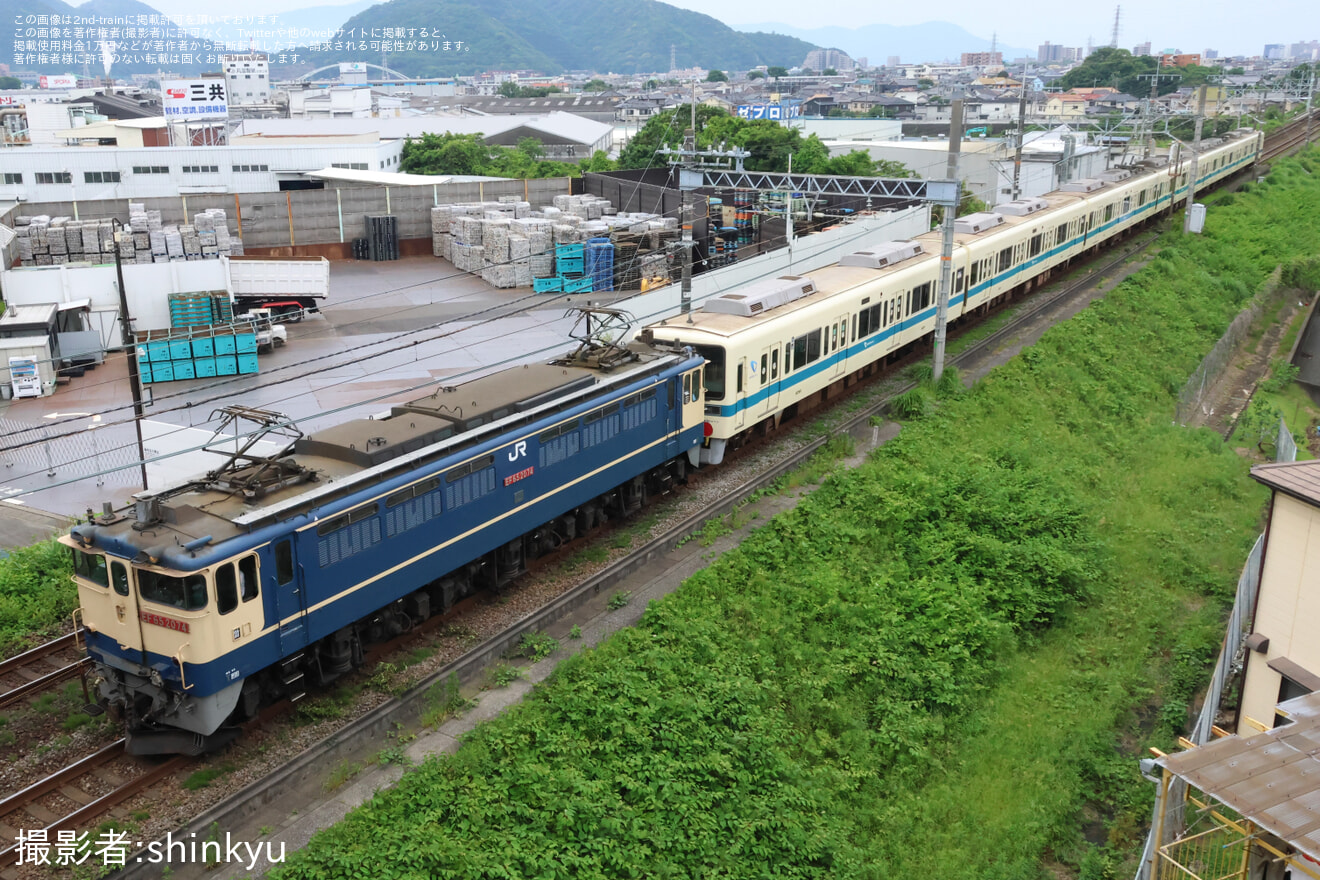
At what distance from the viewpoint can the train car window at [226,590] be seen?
39.8 feet

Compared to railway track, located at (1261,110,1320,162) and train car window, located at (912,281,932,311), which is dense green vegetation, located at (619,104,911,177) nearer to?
train car window, located at (912,281,932,311)

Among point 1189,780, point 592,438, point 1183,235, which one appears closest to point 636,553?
point 592,438

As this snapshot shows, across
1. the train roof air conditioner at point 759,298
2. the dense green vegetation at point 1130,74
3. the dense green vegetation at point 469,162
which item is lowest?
the train roof air conditioner at point 759,298

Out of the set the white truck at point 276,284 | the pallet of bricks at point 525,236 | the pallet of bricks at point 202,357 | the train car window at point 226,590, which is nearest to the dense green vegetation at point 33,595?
the train car window at point 226,590

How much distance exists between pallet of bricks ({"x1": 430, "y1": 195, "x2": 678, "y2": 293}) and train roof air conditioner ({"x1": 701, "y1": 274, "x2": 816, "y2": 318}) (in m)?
17.7

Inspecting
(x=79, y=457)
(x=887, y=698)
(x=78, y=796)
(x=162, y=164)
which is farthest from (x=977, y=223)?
Result: (x=162, y=164)

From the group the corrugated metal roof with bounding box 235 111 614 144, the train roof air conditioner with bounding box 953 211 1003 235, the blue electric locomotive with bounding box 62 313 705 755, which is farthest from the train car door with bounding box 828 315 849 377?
the corrugated metal roof with bounding box 235 111 614 144

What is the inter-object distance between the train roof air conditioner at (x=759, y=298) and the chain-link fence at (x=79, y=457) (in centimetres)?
1337

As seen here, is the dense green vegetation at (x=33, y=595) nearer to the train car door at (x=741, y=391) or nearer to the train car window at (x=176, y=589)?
the train car window at (x=176, y=589)

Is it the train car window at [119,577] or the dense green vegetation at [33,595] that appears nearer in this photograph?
the train car window at [119,577]

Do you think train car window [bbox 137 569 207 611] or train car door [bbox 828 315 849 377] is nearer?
train car window [bbox 137 569 207 611]

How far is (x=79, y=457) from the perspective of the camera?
81.7 feet

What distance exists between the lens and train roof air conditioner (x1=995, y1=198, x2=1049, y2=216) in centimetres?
4034

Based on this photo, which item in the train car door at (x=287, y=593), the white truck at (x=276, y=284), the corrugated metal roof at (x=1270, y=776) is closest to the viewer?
the corrugated metal roof at (x=1270, y=776)
